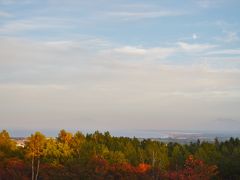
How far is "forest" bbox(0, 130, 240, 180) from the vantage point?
4022 centimetres

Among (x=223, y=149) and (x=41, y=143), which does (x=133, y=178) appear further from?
(x=223, y=149)

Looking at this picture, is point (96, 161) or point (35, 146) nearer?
point (96, 161)

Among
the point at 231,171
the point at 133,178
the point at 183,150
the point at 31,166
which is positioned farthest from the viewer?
the point at 183,150

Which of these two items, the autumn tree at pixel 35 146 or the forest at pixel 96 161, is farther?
the autumn tree at pixel 35 146

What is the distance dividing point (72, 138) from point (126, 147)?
7.54 meters

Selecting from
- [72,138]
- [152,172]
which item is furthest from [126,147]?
[152,172]

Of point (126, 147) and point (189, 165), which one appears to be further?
point (126, 147)

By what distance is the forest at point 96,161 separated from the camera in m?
Answer: 40.2

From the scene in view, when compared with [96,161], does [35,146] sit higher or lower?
higher

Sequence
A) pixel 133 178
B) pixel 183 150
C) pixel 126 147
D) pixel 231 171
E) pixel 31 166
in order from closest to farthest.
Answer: pixel 133 178
pixel 31 166
pixel 231 171
pixel 126 147
pixel 183 150

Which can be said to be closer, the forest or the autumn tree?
the forest

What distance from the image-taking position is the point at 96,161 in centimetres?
4016

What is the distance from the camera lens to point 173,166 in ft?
167

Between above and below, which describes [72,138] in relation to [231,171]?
above
